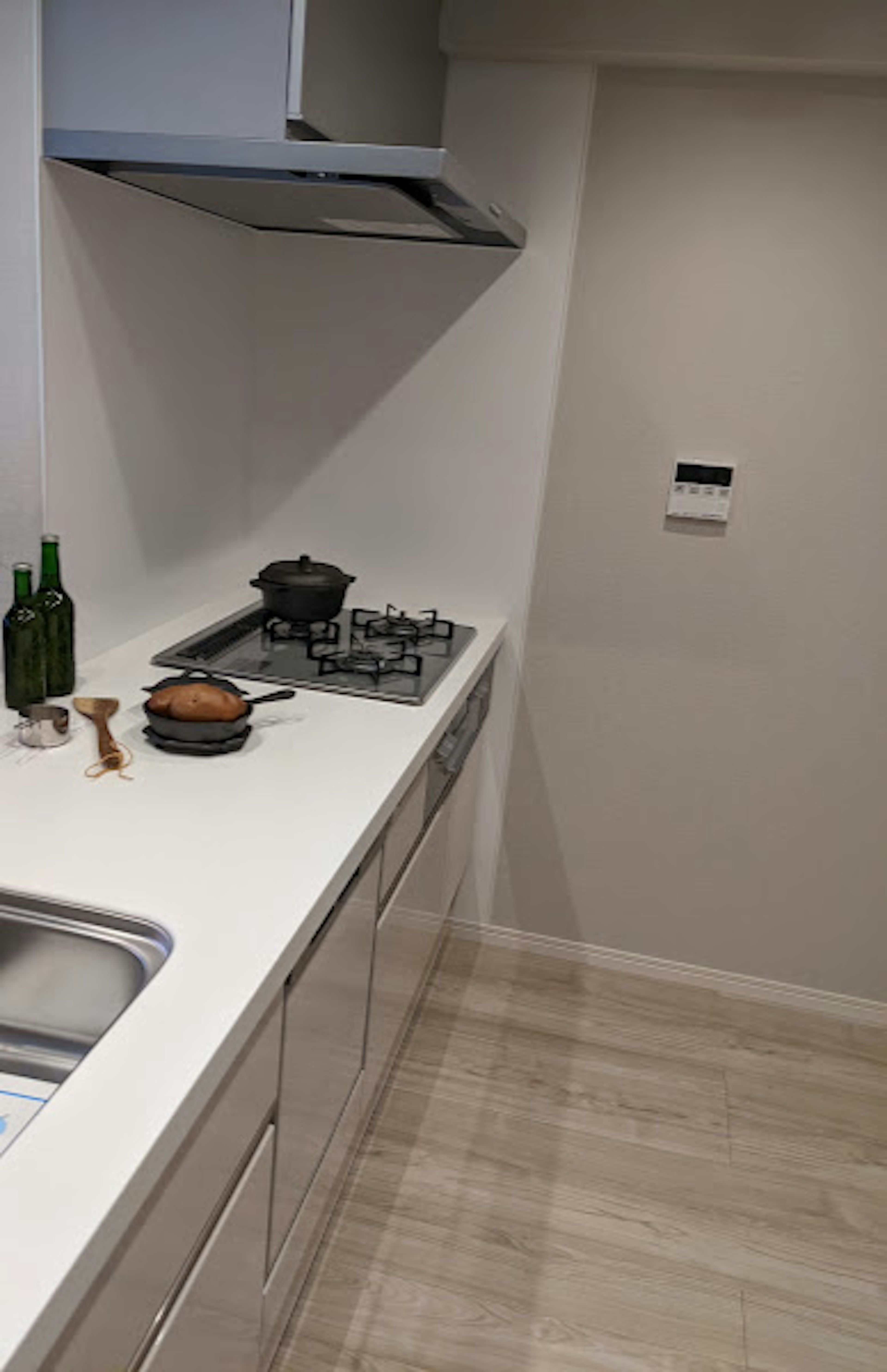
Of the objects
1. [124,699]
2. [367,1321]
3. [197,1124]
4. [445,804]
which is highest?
[124,699]

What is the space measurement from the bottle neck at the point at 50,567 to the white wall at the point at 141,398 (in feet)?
0.44

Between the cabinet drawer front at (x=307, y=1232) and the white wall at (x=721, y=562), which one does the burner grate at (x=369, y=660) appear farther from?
the cabinet drawer front at (x=307, y=1232)

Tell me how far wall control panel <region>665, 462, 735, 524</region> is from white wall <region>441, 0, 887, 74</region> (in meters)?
0.84

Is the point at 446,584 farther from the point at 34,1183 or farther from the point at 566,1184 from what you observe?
the point at 34,1183

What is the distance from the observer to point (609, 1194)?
2.24 m

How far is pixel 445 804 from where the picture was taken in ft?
8.05

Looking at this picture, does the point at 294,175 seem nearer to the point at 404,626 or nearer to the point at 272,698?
the point at 272,698

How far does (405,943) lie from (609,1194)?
2.20ft

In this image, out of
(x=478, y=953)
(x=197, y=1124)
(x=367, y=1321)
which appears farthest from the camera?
(x=478, y=953)

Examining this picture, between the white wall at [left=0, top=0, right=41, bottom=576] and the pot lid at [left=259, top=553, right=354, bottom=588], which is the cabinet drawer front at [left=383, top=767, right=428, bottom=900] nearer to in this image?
the pot lid at [left=259, top=553, right=354, bottom=588]

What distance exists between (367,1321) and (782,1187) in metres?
0.93

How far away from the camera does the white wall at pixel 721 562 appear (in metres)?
2.44

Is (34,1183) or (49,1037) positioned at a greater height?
(34,1183)

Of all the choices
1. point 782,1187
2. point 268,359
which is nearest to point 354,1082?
point 782,1187
